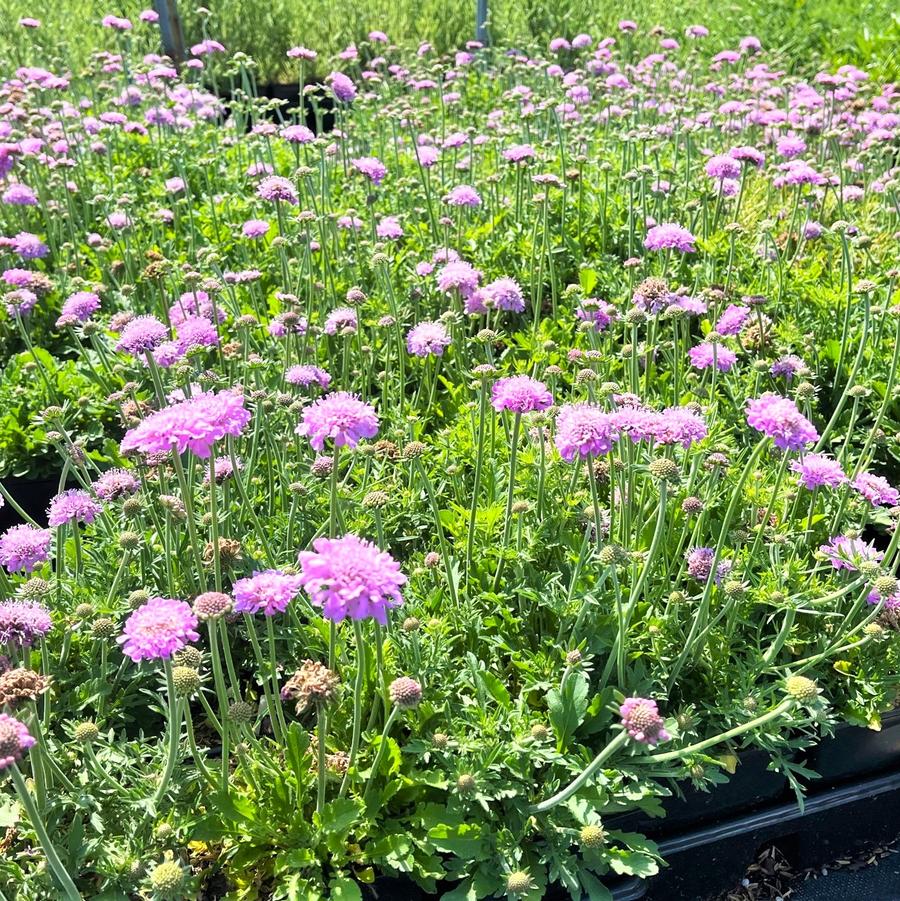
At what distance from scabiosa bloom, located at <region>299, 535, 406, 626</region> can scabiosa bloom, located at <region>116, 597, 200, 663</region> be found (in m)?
0.31

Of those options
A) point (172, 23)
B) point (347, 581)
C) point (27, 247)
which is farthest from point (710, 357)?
point (172, 23)

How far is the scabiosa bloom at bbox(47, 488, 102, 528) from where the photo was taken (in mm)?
2662

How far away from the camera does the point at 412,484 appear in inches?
121

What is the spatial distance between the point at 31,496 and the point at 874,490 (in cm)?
321

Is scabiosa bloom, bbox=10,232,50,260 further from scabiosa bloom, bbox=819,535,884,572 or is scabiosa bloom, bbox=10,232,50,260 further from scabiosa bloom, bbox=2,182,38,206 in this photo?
scabiosa bloom, bbox=819,535,884,572

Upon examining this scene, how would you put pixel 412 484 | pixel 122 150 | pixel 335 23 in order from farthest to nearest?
pixel 335 23 < pixel 122 150 < pixel 412 484

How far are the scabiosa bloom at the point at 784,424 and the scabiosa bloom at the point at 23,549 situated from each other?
197 cm

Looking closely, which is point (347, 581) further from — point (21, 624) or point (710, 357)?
point (710, 357)

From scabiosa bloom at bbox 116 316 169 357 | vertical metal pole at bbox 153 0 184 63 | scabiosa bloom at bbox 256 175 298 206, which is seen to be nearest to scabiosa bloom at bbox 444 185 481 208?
scabiosa bloom at bbox 256 175 298 206

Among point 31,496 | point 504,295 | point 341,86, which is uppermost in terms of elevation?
point 341,86

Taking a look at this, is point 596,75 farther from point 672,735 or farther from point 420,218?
point 672,735

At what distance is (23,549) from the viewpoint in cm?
252

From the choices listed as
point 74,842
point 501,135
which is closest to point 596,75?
point 501,135

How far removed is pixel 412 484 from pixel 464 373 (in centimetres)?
62
